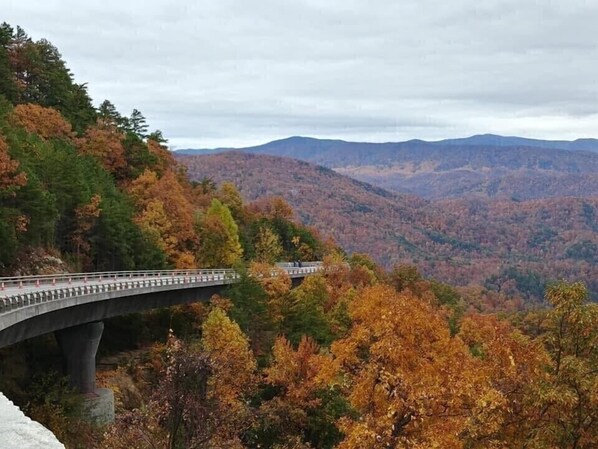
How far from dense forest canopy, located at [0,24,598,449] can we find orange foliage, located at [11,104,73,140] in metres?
0.20

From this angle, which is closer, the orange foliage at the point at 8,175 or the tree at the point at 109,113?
the orange foliage at the point at 8,175

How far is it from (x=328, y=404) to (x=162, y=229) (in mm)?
37739

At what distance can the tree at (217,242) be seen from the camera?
7619 centimetres

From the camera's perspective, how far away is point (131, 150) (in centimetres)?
8419

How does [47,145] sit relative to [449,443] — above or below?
above

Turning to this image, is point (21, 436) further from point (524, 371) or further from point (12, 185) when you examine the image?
point (12, 185)

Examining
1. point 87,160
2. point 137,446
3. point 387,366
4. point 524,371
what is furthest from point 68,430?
point 87,160

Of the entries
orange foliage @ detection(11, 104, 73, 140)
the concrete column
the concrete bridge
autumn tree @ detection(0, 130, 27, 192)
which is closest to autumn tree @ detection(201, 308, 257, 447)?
the concrete bridge

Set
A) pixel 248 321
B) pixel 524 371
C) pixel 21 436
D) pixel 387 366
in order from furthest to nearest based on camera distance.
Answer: pixel 248 321, pixel 387 366, pixel 524 371, pixel 21 436

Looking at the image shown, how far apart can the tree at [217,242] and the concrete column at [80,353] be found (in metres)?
34.4

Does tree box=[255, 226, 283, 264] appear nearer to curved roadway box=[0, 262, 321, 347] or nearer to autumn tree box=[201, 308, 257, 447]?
curved roadway box=[0, 262, 321, 347]

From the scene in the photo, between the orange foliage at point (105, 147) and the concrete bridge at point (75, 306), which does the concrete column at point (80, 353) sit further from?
the orange foliage at point (105, 147)

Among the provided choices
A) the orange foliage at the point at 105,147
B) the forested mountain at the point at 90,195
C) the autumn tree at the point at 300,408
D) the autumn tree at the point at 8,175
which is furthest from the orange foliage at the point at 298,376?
the orange foliage at the point at 105,147

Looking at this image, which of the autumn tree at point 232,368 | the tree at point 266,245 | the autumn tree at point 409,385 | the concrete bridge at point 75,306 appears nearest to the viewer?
the autumn tree at point 409,385
